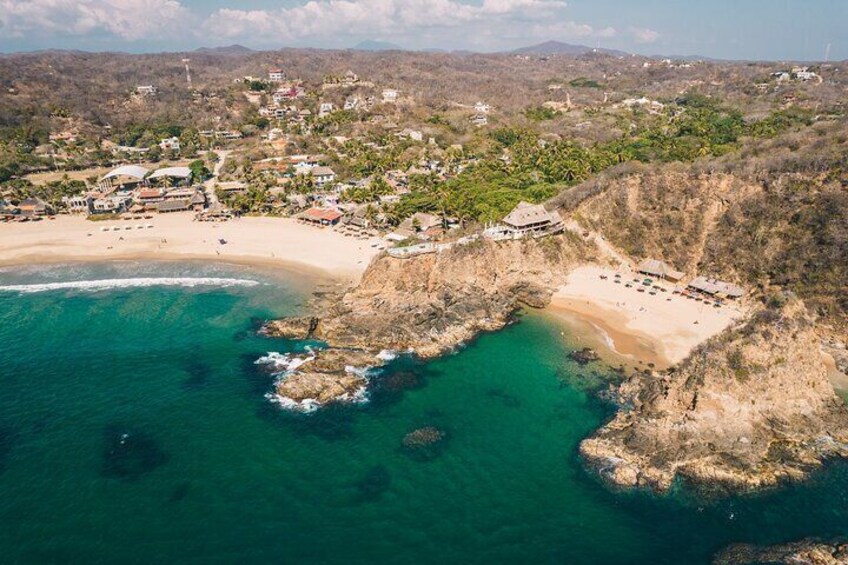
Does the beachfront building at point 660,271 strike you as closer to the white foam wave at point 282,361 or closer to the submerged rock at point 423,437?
the submerged rock at point 423,437

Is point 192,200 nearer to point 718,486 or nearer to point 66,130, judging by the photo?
point 66,130

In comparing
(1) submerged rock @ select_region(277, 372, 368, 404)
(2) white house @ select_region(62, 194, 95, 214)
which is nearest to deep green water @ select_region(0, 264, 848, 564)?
(1) submerged rock @ select_region(277, 372, 368, 404)

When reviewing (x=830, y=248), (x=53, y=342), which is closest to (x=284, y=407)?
(x=53, y=342)

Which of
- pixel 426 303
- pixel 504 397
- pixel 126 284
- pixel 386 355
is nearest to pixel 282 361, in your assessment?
pixel 386 355

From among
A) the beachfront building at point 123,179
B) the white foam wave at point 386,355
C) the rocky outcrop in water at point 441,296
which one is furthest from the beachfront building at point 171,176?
the white foam wave at point 386,355

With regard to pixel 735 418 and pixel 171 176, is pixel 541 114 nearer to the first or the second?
pixel 171 176
